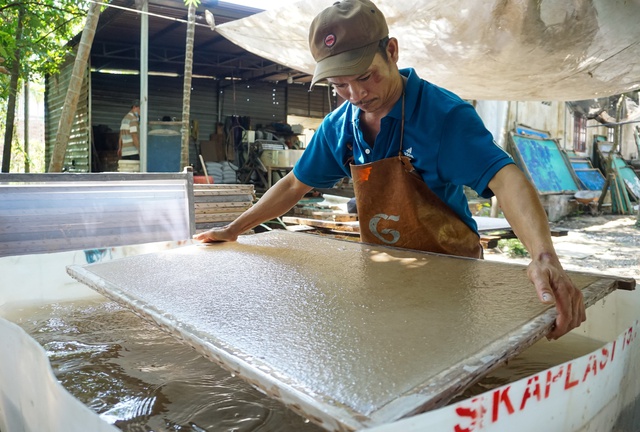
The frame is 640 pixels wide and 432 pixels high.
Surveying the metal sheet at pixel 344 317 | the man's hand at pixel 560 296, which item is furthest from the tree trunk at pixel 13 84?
the man's hand at pixel 560 296

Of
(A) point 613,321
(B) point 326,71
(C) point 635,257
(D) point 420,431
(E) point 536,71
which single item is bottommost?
(C) point 635,257

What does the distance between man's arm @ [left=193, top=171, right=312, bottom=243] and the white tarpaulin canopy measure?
248 cm

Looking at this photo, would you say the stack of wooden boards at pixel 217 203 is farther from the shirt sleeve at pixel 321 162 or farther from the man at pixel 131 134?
the man at pixel 131 134

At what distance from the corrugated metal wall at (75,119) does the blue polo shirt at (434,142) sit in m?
9.87

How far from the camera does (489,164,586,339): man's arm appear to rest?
1.23m

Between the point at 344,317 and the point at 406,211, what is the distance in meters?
0.94

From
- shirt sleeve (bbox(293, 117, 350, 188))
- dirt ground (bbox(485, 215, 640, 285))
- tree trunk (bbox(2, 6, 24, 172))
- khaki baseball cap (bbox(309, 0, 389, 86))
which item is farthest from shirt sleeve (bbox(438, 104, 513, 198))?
tree trunk (bbox(2, 6, 24, 172))

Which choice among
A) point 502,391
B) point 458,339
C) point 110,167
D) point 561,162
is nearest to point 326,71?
point 458,339

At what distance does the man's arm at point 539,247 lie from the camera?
→ 1233 mm

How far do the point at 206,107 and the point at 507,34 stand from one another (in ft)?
36.1

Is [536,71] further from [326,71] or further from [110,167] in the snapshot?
[110,167]

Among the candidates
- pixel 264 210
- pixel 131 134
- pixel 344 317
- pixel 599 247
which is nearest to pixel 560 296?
pixel 344 317

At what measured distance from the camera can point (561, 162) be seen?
1234 cm

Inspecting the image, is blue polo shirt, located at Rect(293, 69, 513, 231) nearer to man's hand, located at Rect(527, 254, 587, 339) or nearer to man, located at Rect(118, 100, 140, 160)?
man's hand, located at Rect(527, 254, 587, 339)
